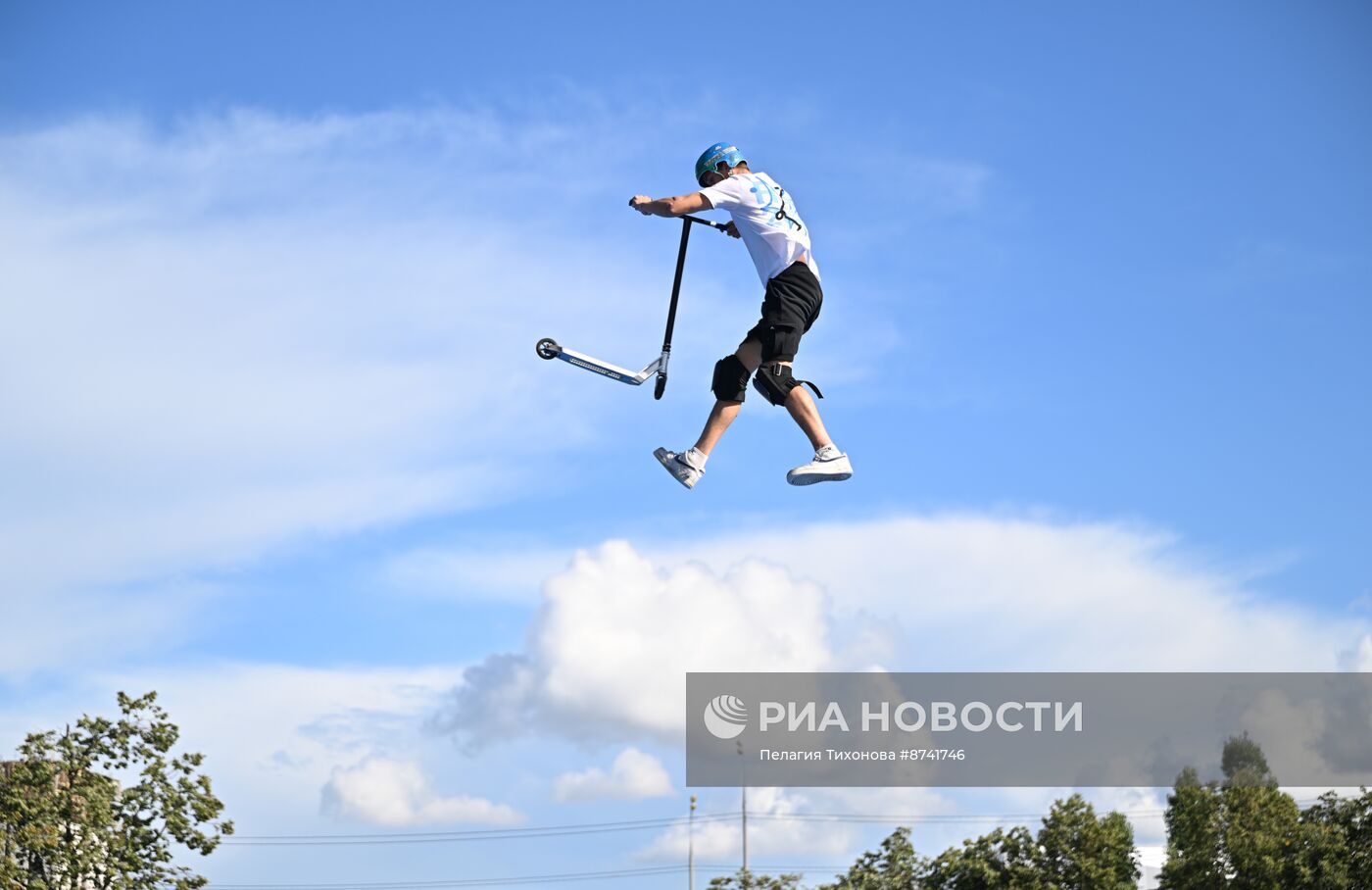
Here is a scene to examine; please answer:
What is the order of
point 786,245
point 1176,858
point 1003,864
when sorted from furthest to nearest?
1. point 1176,858
2. point 1003,864
3. point 786,245

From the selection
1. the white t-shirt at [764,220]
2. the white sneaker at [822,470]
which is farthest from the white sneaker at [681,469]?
the white t-shirt at [764,220]

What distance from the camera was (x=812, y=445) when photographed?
43.9ft

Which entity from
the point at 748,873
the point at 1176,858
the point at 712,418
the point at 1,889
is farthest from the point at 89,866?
the point at 1176,858

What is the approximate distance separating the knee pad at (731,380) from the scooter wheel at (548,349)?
4.68 ft

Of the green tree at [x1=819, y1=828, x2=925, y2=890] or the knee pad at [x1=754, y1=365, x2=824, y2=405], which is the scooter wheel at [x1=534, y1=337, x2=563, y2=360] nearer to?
the knee pad at [x1=754, y1=365, x2=824, y2=405]

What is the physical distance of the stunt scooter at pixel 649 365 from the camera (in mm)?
13664

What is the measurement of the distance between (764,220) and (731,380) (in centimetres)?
137

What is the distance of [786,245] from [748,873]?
54572 mm

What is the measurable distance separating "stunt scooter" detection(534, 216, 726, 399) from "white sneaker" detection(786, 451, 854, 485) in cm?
165

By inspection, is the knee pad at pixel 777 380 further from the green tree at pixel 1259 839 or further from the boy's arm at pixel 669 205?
the green tree at pixel 1259 839

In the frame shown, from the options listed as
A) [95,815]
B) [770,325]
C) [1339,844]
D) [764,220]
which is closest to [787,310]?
[770,325]

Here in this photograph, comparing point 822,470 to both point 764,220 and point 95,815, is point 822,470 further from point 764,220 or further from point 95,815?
point 95,815

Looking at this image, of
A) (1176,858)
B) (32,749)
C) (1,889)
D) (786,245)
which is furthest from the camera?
(1176,858)

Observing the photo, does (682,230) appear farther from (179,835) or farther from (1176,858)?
(1176,858)
